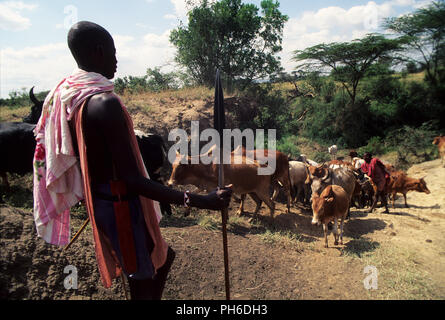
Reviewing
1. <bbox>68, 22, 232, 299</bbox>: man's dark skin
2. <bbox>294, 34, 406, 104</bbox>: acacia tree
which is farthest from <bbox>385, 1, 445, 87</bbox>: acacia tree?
<bbox>68, 22, 232, 299</bbox>: man's dark skin

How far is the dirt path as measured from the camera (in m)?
2.94

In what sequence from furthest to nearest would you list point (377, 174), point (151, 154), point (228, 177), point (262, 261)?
point (377, 174)
point (228, 177)
point (151, 154)
point (262, 261)

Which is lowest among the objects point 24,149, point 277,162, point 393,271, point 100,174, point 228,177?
point 393,271

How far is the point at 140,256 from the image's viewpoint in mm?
1815

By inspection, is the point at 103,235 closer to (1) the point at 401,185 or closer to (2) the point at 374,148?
(1) the point at 401,185

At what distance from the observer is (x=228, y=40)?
49.2 feet

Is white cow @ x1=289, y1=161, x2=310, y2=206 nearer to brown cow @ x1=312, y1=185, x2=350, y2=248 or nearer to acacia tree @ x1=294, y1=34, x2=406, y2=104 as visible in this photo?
brown cow @ x1=312, y1=185, x2=350, y2=248

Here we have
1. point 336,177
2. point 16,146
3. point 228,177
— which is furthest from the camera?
point 336,177

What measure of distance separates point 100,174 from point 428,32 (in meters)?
23.8

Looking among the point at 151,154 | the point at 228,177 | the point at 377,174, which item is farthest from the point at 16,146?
the point at 377,174

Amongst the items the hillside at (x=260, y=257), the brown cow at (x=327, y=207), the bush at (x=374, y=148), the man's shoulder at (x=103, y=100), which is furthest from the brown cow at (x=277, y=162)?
Answer: the bush at (x=374, y=148)

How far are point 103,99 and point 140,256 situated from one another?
0.96 meters

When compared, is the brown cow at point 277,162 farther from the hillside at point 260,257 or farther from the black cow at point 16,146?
the black cow at point 16,146
